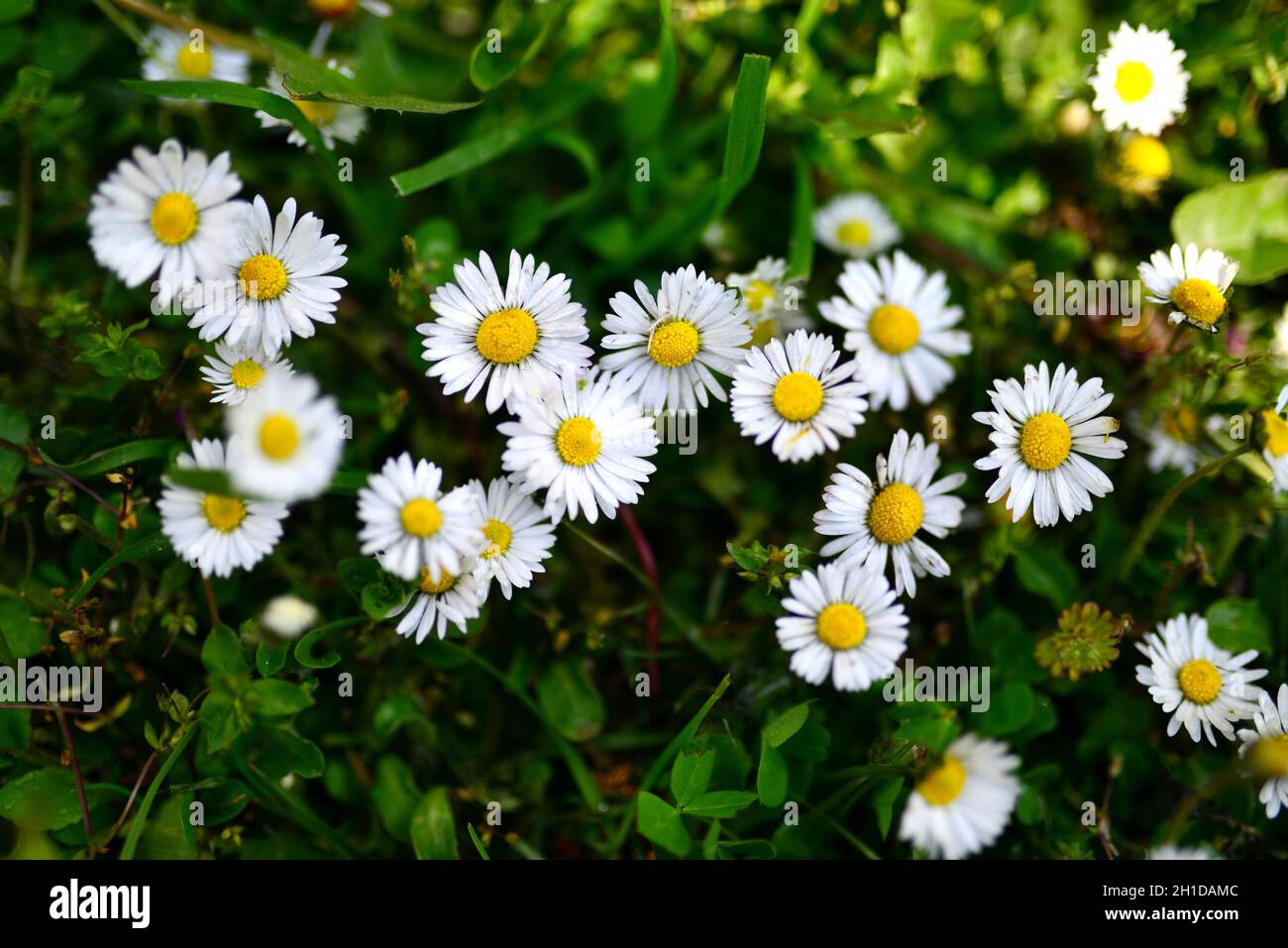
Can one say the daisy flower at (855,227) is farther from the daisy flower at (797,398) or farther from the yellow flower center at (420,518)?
the yellow flower center at (420,518)

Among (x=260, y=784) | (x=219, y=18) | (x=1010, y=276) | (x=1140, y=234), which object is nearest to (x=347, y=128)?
(x=219, y=18)

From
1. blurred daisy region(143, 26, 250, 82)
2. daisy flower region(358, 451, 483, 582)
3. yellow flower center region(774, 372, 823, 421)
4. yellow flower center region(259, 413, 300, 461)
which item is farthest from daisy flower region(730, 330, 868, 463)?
blurred daisy region(143, 26, 250, 82)

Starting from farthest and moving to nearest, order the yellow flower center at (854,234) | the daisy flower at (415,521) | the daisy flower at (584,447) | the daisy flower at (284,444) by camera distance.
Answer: the yellow flower center at (854,234) < the daisy flower at (584,447) < the daisy flower at (415,521) < the daisy flower at (284,444)

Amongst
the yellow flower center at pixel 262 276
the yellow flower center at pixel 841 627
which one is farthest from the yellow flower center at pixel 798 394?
the yellow flower center at pixel 262 276

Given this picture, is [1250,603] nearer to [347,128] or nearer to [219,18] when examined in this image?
[347,128]

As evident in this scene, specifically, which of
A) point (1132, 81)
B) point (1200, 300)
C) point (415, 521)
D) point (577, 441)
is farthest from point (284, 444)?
point (1132, 81)

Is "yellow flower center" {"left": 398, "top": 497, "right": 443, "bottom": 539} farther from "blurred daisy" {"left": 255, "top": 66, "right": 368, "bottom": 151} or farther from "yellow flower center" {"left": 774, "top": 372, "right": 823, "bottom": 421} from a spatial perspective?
"blurred daisy" {"left": 255, "top": 66, "right": 368, "bottom": 151}
